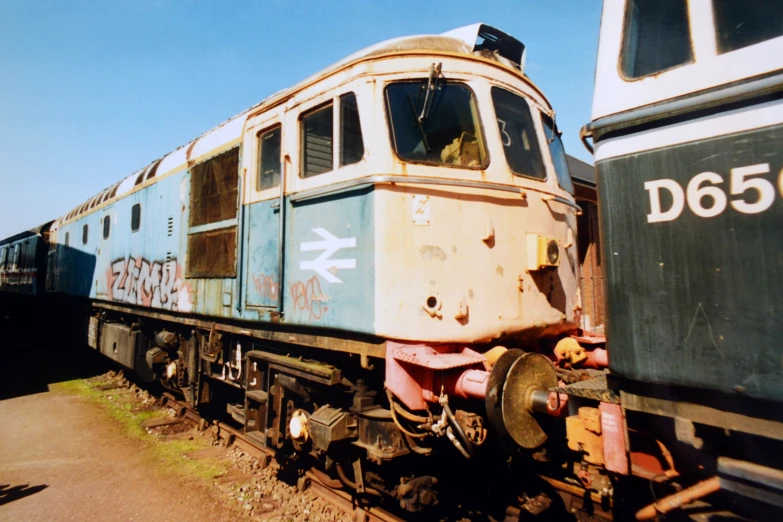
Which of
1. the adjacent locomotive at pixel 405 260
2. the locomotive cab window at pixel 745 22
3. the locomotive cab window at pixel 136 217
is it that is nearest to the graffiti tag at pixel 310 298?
the adjacent locomotive at pixel 405 260

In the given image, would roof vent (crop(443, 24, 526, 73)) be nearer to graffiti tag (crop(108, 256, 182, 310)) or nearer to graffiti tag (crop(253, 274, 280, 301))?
graffiti tag (crop(253, 274, 280, 301))

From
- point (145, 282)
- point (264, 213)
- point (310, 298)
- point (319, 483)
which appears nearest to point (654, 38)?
point (310, 298)

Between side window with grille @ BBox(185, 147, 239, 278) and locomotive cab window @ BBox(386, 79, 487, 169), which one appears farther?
side window with grille @ BBox(185, 147, 239, 278)

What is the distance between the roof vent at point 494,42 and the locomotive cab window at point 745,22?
231cm

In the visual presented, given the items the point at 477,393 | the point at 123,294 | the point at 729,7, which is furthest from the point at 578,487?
the point at 123,294

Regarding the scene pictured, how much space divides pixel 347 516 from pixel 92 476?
10.9 feet

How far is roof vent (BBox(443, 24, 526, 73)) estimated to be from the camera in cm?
406

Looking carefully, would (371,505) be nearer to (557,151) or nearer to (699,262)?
(699,262)

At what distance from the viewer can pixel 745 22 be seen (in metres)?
1.87

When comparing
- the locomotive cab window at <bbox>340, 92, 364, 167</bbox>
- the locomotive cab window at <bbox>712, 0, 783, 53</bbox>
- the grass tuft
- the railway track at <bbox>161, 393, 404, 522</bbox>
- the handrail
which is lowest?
the grass tuft

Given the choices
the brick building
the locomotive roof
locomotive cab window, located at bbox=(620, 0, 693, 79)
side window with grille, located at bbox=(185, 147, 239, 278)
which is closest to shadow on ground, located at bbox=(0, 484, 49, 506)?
side window with grille, located at bbox=(185, 147, 239, 278)

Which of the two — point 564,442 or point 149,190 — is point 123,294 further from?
point 564,442

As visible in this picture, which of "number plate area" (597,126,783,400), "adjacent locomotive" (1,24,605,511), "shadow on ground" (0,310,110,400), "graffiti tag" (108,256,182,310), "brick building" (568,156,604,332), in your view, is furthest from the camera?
"brick building" (568,156,604,332)

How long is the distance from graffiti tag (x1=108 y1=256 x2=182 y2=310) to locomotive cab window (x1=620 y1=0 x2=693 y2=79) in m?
6.10
